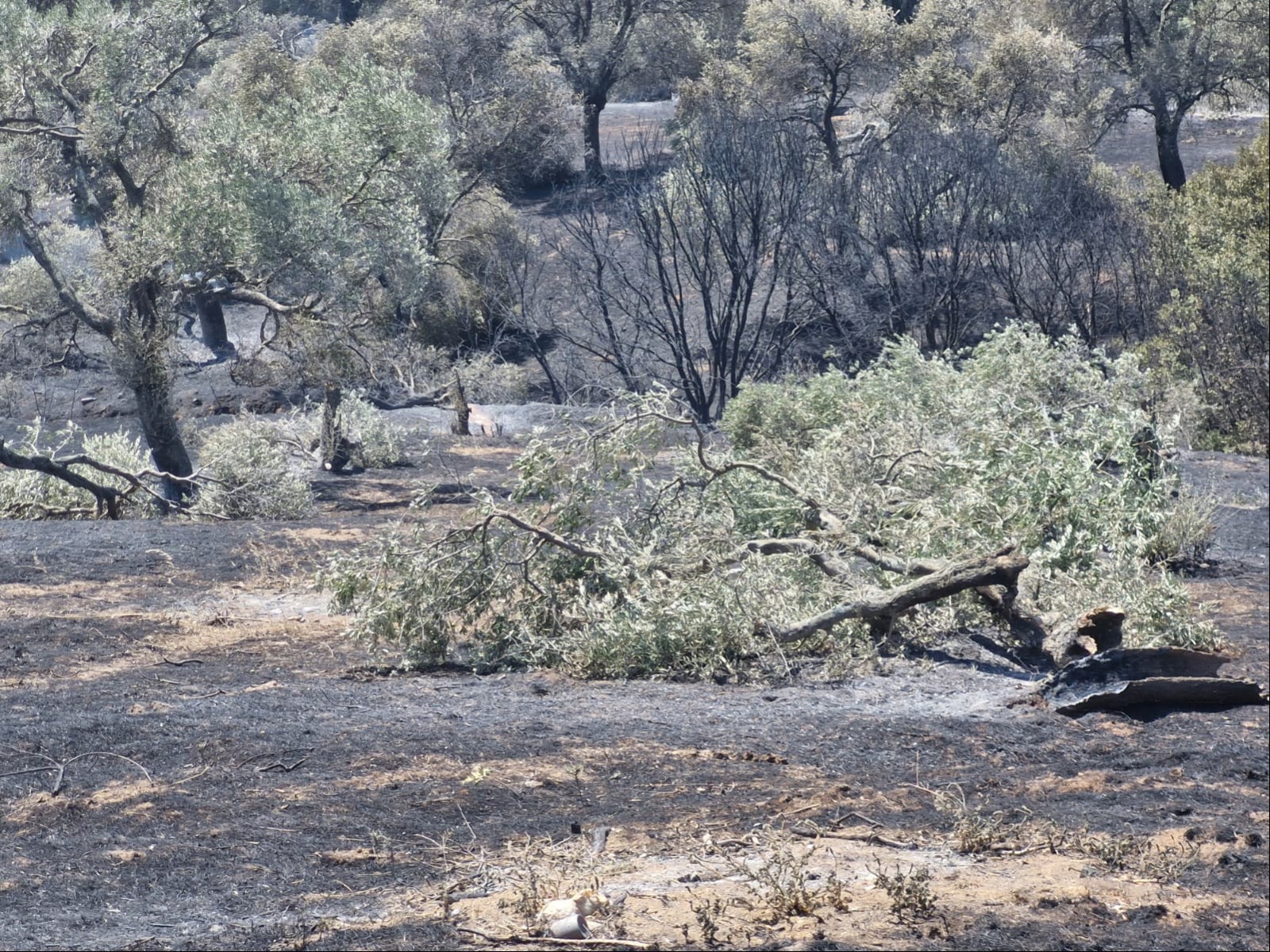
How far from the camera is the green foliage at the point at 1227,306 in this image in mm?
15859

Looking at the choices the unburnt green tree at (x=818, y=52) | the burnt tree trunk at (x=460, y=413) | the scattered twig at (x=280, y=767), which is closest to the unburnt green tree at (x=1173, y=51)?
the unburnt green tree at (x=818, y=52)

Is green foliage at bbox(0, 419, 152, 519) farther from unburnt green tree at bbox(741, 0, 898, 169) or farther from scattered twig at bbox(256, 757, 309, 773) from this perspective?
unburnt green tree at bbox(741, 0, 898, 169)

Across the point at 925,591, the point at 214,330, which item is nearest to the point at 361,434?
the point at 925,591

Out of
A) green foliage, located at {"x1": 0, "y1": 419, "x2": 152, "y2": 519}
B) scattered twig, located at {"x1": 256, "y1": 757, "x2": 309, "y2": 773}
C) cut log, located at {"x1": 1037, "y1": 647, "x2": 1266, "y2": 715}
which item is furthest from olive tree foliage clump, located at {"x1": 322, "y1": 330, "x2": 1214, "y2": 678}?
green foliage, located at {"x1": 0, "y1": 419, "x2": 152, "y2": 519}

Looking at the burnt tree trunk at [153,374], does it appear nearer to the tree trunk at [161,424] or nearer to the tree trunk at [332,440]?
the tree trunk at [161,424]

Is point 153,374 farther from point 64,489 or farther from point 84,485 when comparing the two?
point 84,485

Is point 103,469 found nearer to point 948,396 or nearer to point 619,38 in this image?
point 948,396

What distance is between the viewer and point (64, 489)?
38.9ft

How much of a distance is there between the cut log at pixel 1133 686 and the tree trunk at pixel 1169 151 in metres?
25.8

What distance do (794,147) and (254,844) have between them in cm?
1952

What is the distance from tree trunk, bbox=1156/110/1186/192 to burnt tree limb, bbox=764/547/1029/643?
25442mm

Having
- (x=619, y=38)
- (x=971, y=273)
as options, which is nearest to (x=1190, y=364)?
(x=971, y=273)

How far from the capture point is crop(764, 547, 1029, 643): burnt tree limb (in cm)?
607

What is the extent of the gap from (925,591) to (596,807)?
236 centimetres
